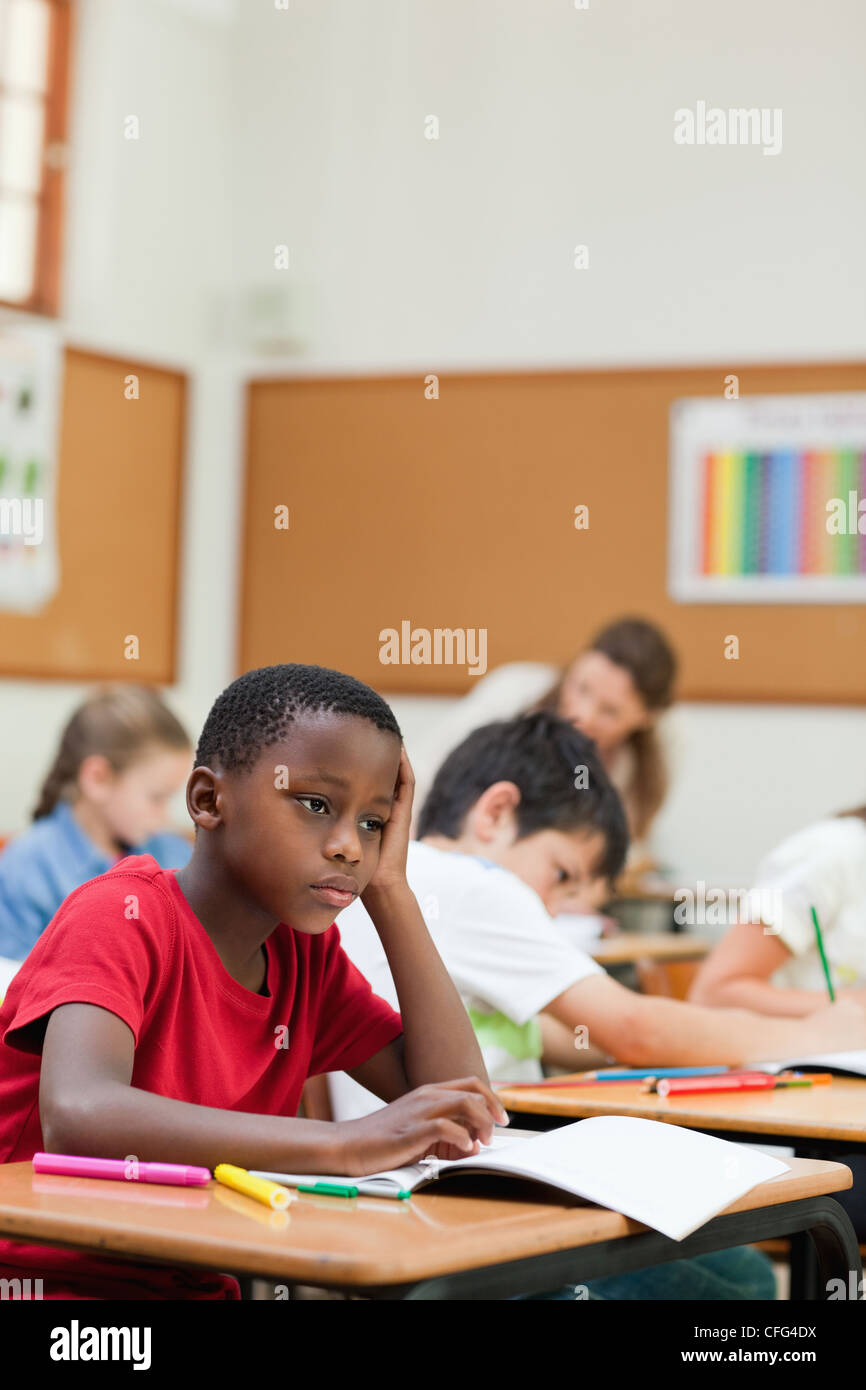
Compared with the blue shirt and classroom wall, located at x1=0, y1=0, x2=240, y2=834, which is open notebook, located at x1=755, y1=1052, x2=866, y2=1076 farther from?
classroom wall, located at x1=0, y1=0, x2=240, y2=834

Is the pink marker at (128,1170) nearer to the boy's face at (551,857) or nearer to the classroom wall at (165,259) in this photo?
the boy's face at (551,857)

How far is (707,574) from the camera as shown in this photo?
520 centimetres

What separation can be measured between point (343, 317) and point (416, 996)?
14.4ft

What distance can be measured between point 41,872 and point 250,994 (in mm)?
1948

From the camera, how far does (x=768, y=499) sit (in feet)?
17.0

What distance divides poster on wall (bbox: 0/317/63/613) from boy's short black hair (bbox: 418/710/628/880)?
3106 millimetres

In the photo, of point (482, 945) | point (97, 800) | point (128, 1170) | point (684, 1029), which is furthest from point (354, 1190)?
point (97, 800)

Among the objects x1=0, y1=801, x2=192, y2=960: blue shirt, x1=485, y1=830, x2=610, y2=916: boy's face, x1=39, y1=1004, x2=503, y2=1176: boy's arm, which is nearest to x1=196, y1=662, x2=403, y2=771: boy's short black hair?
x1=39, y1=1004, x2=503, y2=1176: boy's arm

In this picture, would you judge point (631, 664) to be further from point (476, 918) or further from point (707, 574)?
point (476, 918)

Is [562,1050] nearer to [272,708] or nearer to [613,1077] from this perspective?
[613,1077]

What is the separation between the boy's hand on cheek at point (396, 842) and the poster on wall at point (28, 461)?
12.3 feet

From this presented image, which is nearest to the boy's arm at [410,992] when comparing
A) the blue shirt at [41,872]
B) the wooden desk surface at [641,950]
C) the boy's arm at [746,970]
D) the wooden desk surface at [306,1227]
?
the wooden desk surface at [306,1227]

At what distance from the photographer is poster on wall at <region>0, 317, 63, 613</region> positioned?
16.5 feet

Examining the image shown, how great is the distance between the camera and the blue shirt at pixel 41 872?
122 inches
